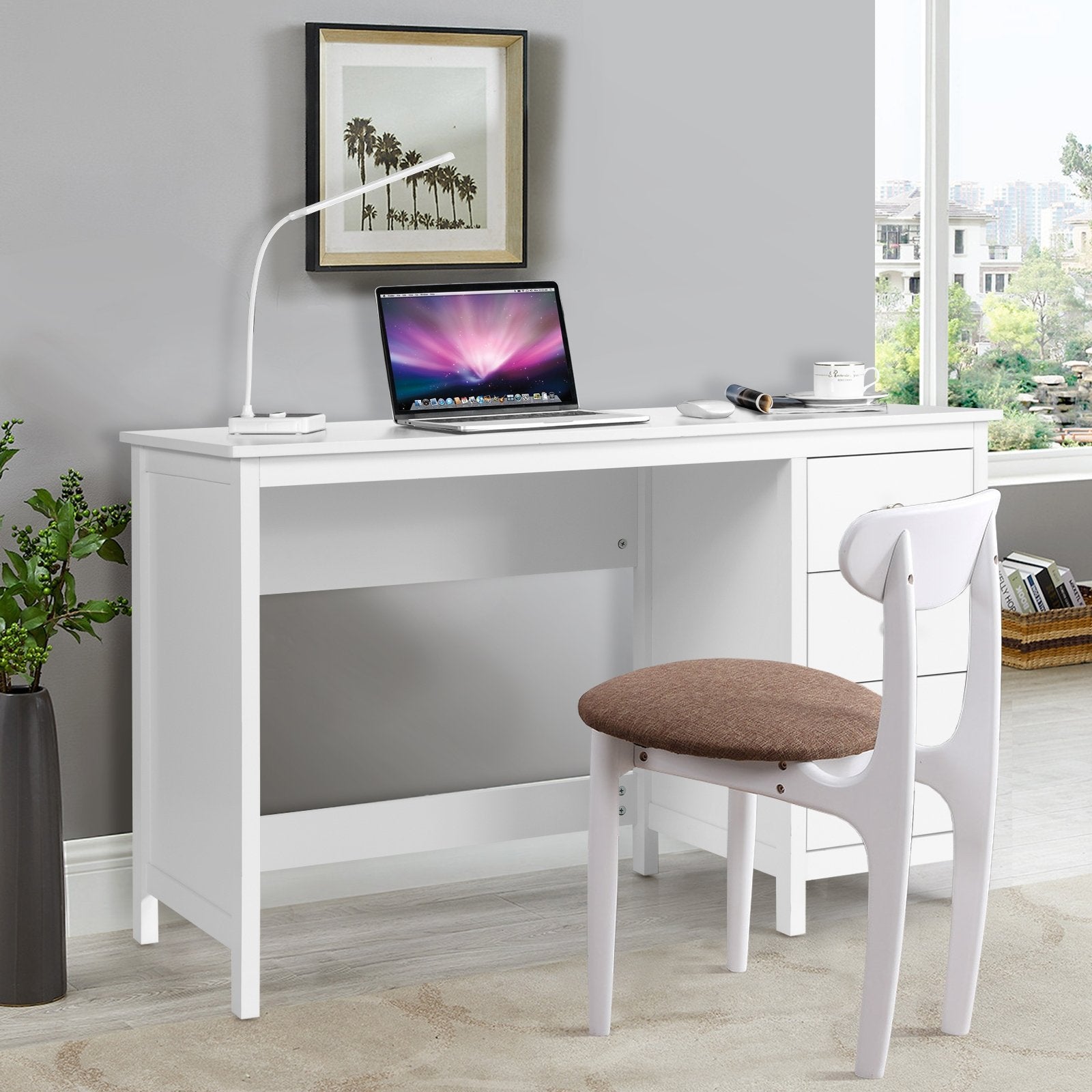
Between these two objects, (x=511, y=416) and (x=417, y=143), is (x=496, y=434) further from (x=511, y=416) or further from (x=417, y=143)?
(x=417, y=143)

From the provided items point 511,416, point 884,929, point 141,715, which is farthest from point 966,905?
point 141,715

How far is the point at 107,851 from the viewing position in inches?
103

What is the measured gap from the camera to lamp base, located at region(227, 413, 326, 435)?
233 centimetres

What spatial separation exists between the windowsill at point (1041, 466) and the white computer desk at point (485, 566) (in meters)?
2.54

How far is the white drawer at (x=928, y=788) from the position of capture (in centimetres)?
260

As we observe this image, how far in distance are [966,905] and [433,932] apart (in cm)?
90

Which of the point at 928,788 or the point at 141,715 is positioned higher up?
the point at 141,715

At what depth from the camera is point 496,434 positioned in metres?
2.33

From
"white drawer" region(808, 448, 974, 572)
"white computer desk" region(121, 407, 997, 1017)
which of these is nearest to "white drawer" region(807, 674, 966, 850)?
"white computer desk" region(121, 407, 997, 1017)

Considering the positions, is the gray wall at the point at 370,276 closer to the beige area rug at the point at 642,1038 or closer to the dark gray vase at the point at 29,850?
the dark gray vase at the point at 29,850

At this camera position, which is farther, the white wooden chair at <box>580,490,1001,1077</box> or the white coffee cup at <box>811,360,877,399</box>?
the white coffee cup at <box>811,360,877,399</box>

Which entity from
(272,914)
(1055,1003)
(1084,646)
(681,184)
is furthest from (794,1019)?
(1084,646)

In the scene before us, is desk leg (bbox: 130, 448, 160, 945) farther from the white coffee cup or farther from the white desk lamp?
the white coffee cup

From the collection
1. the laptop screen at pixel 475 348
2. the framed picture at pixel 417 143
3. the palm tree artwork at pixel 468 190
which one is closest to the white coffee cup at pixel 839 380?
the laptop screen at pixel 475 348
